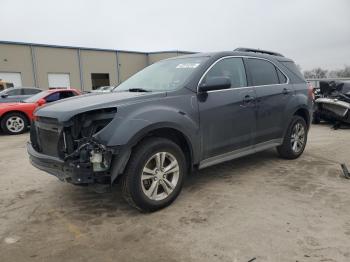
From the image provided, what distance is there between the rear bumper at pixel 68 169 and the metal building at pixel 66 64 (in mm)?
29532

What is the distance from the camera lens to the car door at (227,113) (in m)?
4.05

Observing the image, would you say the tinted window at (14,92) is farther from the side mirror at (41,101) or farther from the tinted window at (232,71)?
the tinted window at (232,71)

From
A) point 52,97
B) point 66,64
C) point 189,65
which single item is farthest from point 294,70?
point 66,64

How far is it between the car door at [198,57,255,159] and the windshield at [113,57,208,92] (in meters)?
0.27

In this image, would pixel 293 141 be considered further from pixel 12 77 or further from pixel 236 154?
pixel 12 77

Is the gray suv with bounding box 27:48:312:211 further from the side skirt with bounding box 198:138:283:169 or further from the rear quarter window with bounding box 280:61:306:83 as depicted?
the rear quarter window with bounding box 280:61:306:83

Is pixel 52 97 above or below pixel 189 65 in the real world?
below

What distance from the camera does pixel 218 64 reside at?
437 centimetres

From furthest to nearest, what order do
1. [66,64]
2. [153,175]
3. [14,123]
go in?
[66,64]
[14,123]
[153,175]

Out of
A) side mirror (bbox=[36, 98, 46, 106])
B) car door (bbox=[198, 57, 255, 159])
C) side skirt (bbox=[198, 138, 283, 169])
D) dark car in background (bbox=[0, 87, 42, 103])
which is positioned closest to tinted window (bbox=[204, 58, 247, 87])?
car door (bbox=[198, 57, 255, 159])

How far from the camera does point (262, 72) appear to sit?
503 centimetres

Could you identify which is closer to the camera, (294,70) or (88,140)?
(88,140)

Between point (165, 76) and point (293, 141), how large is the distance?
2.65 m

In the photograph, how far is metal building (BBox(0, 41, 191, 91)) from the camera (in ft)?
96.9
